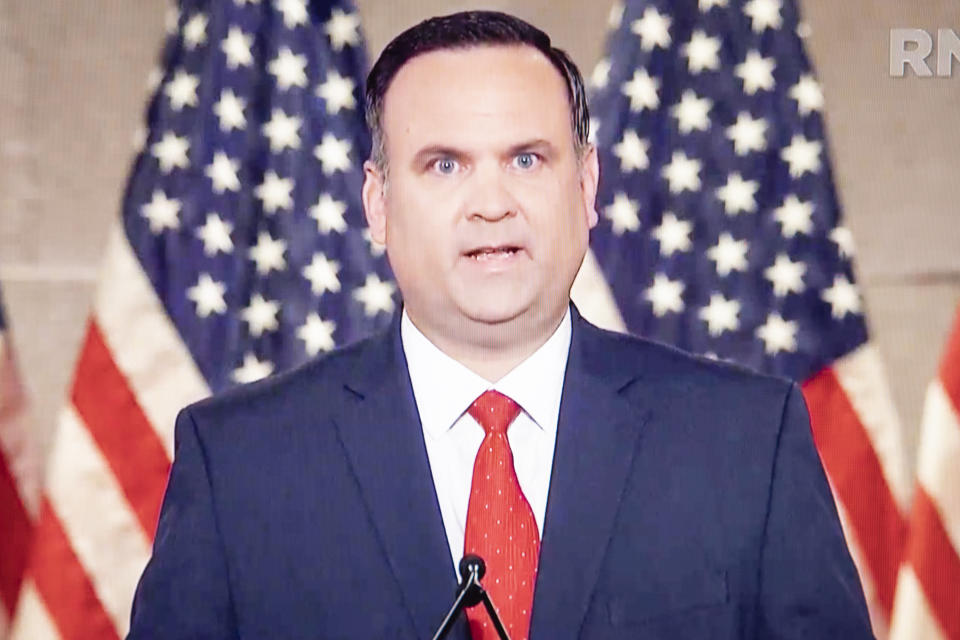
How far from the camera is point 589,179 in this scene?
1.83 m

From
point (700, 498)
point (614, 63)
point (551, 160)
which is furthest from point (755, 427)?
point (614, 63)

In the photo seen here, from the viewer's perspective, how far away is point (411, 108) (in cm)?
174

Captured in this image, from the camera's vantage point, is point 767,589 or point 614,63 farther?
point 614,63

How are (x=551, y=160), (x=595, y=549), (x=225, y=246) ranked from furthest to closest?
(x=225, y=246) < (x=551, y=160) < (x=595, y=549)

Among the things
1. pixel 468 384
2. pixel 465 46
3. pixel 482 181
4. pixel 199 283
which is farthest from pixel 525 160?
pixel 199 283

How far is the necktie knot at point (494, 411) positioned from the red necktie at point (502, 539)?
0.03 m

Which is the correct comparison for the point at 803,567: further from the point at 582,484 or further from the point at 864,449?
the point at 864,449

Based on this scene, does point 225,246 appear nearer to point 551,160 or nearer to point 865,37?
point 551,160

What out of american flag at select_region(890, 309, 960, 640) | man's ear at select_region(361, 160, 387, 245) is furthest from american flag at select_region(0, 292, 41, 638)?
american flag at select_region(890, 309, 960, 640)

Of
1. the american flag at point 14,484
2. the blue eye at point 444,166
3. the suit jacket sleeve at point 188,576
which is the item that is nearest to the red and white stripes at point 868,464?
the blue eye at point 444,166

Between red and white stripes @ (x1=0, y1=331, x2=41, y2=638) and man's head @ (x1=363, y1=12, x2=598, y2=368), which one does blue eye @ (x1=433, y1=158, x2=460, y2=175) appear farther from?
red and white stripes @ (x1=0, y1=331, x2=41, y2=638)

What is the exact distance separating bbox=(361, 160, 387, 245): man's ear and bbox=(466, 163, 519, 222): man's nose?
163 mm

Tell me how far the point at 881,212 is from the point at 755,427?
0.60m

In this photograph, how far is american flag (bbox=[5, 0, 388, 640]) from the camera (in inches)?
80.9
